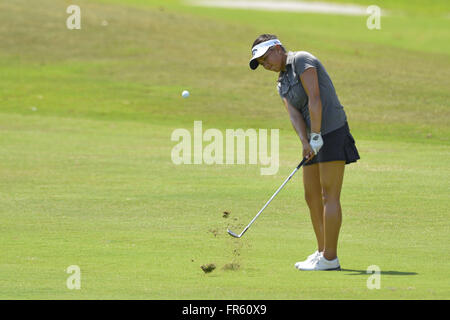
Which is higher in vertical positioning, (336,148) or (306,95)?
(306,95)

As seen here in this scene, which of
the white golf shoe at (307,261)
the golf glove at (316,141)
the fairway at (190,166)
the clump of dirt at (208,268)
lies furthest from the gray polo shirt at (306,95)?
the clump of dirt at (208,268)

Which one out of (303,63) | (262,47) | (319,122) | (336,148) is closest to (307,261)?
(336,148)

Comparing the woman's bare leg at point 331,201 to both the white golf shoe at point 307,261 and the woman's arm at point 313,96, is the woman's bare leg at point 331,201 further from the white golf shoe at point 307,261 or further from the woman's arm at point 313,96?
the woman's arm at point 313,96

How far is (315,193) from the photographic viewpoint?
29.2 ft

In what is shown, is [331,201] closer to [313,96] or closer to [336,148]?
[336,148]

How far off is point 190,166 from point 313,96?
852 centimetres

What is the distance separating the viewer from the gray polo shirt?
334 inches

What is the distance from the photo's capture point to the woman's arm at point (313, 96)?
838 centimetres

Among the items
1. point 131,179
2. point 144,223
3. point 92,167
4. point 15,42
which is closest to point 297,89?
point 144,223

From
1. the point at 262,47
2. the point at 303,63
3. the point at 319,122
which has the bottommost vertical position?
the point at 319,122

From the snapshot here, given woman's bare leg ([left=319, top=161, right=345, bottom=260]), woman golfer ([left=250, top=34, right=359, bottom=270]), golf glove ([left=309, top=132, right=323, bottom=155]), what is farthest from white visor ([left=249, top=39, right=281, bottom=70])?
woman's bare leg ([left=319, top=161, right=345, bottom=260])

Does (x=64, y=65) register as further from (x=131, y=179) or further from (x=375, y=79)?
(x=131, y=179)

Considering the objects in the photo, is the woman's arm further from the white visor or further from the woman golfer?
the white visor

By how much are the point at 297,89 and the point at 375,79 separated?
19.8m
